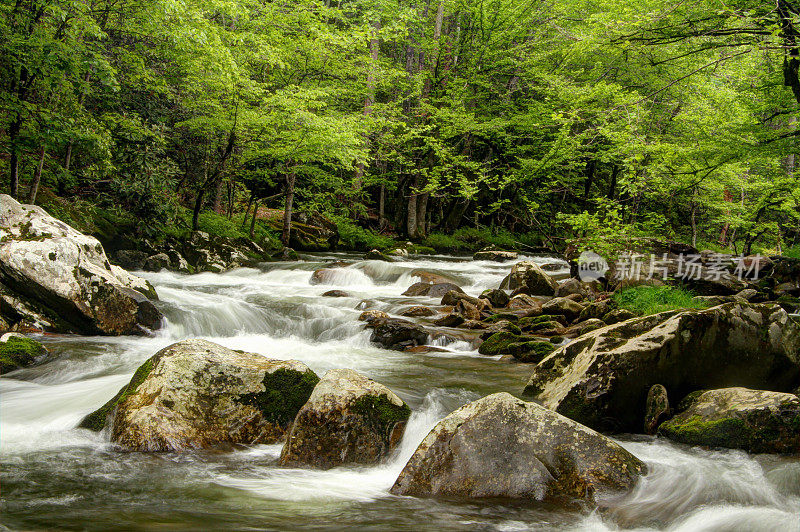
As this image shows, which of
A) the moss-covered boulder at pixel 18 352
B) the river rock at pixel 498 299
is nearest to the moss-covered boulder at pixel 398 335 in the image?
the river rock at pixel 498 299

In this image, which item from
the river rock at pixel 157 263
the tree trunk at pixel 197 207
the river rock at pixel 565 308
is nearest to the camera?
the river rock at pixel 565 308

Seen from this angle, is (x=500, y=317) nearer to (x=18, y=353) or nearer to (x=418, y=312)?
(x=418, y=312)

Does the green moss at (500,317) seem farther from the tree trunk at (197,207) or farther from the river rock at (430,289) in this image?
the tree trunk at (197,207)

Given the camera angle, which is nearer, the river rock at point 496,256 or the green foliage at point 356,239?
the river rock at point 496,256

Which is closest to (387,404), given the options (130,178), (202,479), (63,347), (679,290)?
(202,479)

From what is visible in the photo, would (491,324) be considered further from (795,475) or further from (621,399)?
(795,475)

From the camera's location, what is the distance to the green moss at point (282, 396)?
203 inches

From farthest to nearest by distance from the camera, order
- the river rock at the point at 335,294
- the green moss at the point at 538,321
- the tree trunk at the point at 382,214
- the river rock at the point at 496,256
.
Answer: the tree trunk at the point at 382,214 < the river rock at the point at 496,256 < the river rock at the point at 335,294 < the green moss at the point at 538,321

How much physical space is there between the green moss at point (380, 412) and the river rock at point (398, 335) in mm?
4213

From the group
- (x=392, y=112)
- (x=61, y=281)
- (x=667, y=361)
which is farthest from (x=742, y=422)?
(x=392, y=112)

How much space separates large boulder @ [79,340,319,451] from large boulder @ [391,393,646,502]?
5.74ft

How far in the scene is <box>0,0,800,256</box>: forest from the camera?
914 centimetres

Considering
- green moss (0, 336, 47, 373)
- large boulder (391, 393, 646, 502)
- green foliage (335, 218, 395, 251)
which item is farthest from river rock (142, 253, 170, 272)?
large boulder (391, 393, 646, 502)

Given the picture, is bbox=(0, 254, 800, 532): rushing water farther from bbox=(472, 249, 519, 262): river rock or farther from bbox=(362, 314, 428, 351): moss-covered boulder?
bbox=(472, 249, 519, 262): river rock
